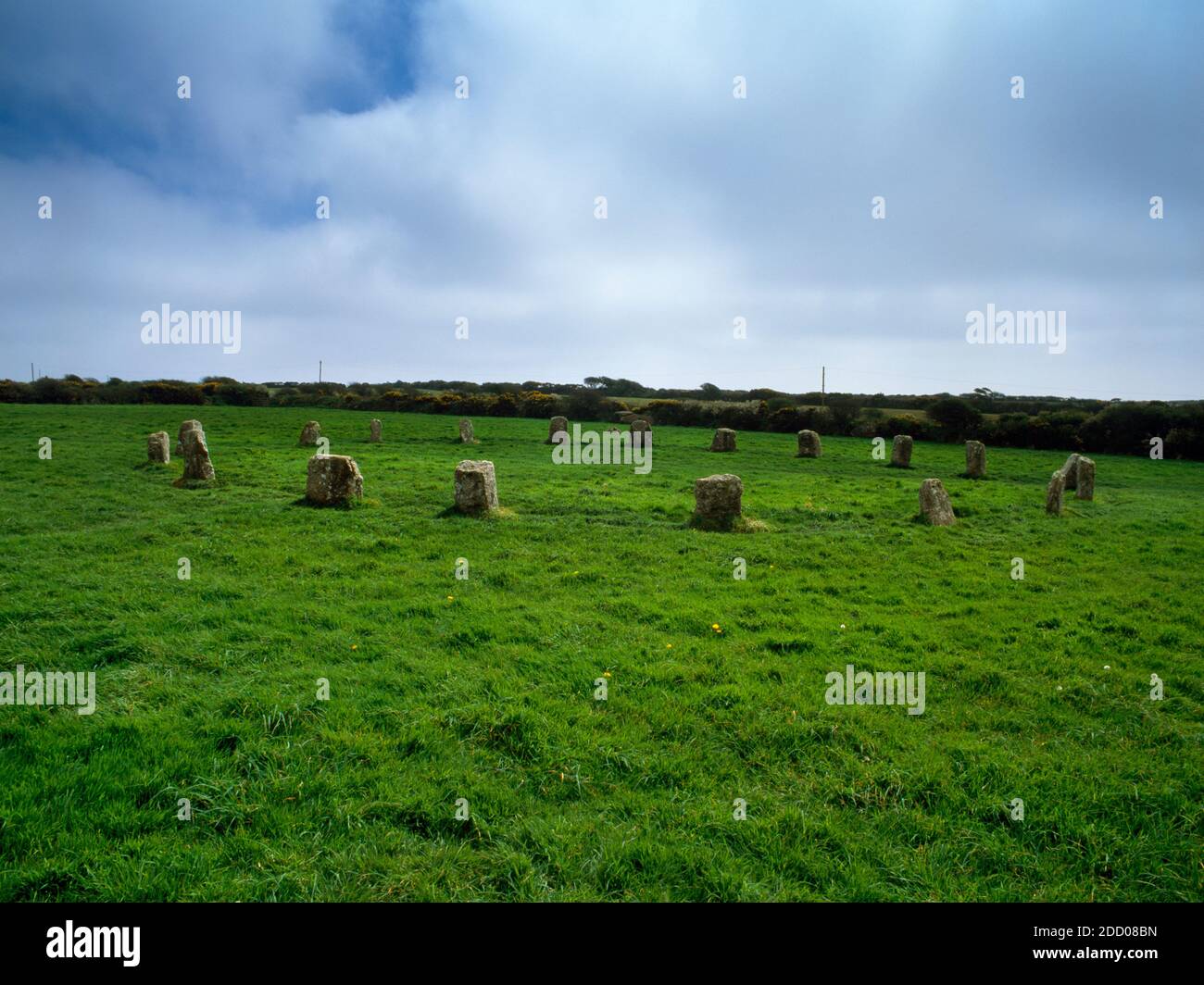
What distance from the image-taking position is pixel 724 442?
32125 mm

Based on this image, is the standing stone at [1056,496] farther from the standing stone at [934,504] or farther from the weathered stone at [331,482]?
the weathered stone at [331,482]

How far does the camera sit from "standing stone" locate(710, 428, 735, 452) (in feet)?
105

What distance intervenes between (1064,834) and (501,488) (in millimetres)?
14983

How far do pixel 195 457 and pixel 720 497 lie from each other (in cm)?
1406

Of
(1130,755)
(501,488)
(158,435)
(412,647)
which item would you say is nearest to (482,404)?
(158,435)

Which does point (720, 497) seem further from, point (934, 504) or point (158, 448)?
point (158, 448)

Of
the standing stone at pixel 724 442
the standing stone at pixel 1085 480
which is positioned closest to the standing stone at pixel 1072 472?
the standing stone at pixel 1085 480

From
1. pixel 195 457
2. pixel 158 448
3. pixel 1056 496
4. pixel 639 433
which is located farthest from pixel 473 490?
pixel 639 433

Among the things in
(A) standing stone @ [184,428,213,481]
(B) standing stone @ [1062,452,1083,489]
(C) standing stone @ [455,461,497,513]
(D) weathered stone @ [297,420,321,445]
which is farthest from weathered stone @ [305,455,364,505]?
(B) standing stone @ [1062,452,1083,489]

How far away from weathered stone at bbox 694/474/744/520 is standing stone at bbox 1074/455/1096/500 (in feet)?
39.6

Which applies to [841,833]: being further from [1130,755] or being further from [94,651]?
[94,651]

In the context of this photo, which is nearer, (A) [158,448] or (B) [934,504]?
(B) [934,504]

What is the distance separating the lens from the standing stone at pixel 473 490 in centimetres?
1444
